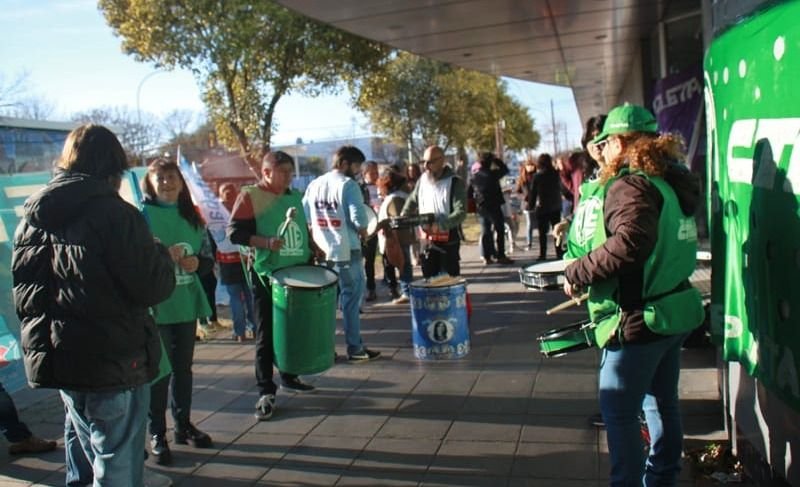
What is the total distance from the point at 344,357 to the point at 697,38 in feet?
23.6

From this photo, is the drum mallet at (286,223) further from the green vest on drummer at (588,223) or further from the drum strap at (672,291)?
the drum strap at (672,291)

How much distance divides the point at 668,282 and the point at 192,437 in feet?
10.00

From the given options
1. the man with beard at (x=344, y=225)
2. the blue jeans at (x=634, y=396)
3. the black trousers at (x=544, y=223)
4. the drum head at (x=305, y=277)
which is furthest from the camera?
the black trousers at (x=544, y=223)

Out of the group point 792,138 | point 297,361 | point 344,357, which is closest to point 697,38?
point 344,357

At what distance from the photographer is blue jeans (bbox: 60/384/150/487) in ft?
9.67

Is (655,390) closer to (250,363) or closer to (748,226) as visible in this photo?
(748,226)

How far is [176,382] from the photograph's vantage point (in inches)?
176

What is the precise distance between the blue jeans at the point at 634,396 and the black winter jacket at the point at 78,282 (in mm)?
1900

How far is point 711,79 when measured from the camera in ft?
11.3

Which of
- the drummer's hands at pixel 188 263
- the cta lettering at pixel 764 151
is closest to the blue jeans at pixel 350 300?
the drummer's hands at pixel 188 263

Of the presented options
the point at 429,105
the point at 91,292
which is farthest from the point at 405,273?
the point at 429,105

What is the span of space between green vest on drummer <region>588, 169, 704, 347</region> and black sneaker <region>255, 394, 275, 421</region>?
2.80m

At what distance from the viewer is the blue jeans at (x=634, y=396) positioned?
2.92 m

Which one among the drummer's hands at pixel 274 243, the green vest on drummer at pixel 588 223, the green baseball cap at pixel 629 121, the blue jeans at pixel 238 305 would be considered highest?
the green baseball cap at pixel 629 121
